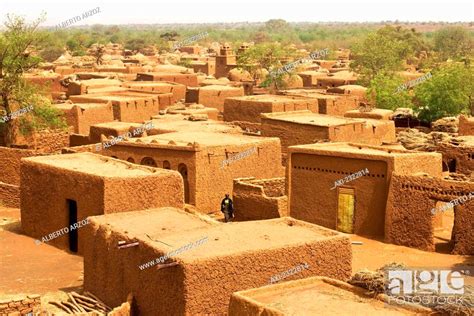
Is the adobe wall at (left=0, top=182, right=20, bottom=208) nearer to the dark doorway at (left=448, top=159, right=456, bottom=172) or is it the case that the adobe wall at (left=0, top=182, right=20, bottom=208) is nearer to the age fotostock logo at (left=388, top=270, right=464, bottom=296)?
the dark doorway at (left=448, top=159, right=456, bottom=172)

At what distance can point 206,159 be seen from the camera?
824 inches

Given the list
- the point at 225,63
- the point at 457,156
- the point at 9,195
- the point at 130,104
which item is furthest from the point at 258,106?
the point at 225,63

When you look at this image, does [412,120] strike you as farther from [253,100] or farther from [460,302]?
[460,302]

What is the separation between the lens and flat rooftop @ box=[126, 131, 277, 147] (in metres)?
21.8

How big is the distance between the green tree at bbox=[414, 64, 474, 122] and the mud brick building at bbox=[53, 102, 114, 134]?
13795mm

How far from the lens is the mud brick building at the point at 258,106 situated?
30.4 metres

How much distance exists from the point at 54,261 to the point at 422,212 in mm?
8310

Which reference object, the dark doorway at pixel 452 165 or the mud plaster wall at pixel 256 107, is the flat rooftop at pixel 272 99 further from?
the dark doorway at pixel 452 165

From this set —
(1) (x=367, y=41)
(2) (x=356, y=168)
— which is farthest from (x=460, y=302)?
(1) (x=367, y=41)

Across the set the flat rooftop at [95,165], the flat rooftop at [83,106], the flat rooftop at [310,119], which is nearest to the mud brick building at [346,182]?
the flat rooftop at [310,119]

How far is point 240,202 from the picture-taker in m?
19.5

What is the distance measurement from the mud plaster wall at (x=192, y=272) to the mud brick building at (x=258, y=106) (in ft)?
55.9

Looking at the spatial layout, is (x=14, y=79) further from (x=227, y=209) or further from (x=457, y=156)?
(x=457, y=156)

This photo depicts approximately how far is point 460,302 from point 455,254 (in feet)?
28.6
